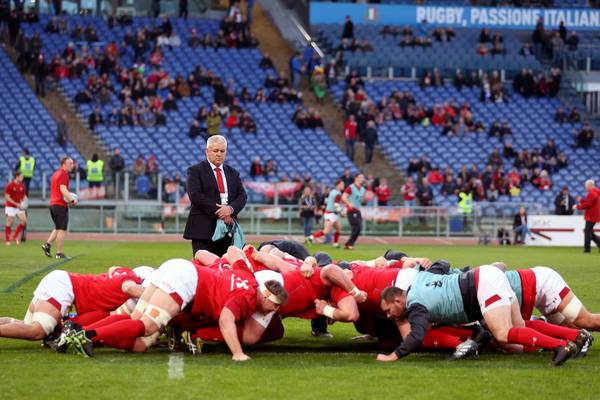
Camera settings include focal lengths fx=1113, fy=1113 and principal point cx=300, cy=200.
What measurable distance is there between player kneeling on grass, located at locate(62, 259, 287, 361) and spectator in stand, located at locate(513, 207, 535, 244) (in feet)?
75.5

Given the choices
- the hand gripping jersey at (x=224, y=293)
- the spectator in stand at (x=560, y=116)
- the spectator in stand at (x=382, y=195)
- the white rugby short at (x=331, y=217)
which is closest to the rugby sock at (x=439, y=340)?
the hand gripping jersey at (x=224, y=293)

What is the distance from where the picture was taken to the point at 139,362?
31.3ft

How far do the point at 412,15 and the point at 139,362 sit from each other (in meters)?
→ 38.8

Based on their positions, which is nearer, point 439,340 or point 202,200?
point 439,340

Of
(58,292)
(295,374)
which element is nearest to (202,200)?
(58,292)

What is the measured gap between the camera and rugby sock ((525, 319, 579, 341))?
9914 mm

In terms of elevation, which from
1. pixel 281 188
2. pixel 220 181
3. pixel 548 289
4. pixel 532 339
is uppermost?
pixel 220 181

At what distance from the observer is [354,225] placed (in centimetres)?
2694

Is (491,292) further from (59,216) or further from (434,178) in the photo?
(434,178)

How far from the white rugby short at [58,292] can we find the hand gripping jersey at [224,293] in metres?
1.19

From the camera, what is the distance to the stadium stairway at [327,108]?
38.3 metres

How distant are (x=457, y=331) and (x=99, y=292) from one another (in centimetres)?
336

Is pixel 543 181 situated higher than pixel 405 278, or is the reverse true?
pixel 543 181

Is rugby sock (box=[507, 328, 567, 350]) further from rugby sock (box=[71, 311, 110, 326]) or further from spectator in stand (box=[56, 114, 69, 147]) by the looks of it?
spectator in stand (box=[56, 114, 69, 147])
